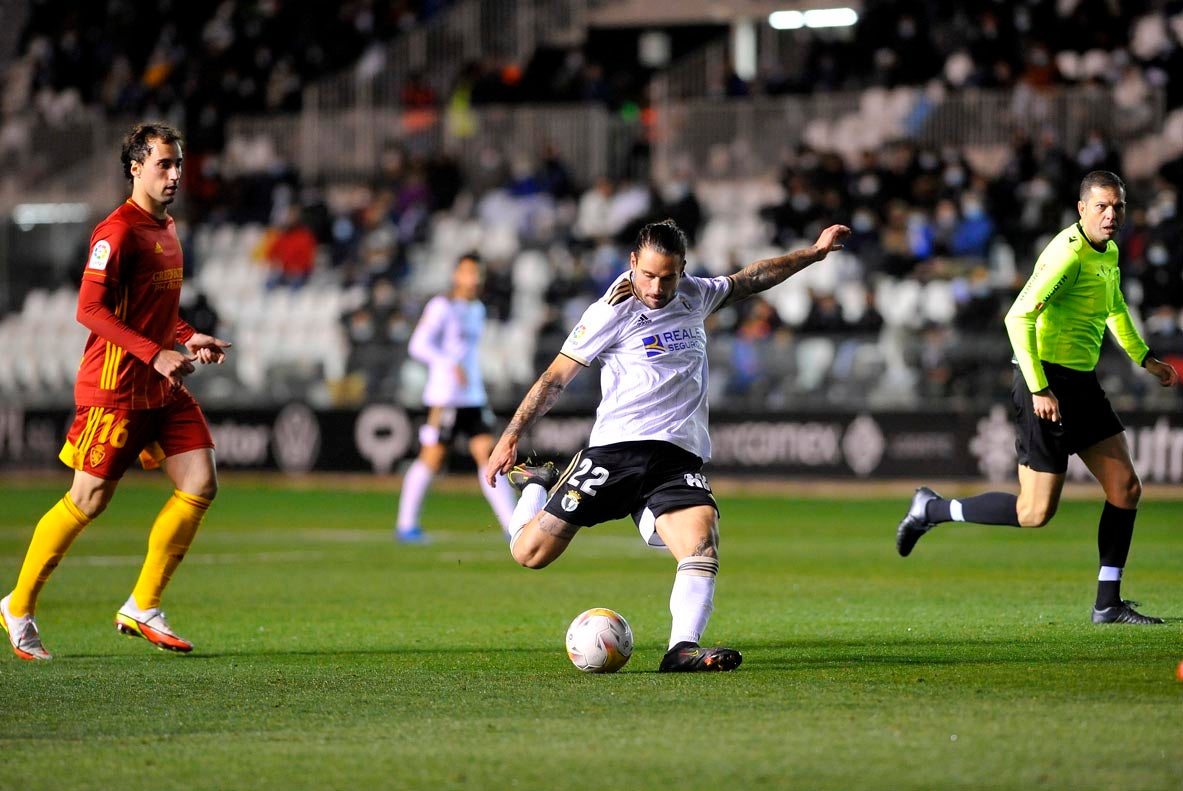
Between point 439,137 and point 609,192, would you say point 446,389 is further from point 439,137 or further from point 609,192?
point 439,137

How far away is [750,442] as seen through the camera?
23125mm

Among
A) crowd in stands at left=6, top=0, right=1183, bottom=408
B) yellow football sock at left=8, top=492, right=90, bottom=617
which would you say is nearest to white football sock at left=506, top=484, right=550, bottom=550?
yellow football sock at left=8, top=492, right=90, bottom=617

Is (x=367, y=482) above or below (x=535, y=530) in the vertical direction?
below

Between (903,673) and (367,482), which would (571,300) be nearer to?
(367,482)

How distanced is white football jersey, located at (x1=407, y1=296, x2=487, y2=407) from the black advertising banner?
6.86m

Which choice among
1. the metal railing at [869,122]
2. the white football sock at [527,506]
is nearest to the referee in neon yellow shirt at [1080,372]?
the white football sock at [527,506]

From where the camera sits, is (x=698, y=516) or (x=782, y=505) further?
(x=782, y=505)

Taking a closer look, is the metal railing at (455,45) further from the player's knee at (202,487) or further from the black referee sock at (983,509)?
the player's knee at (202,487)

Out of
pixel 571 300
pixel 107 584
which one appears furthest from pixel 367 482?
pixel 107 584

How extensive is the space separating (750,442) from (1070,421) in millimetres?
13783

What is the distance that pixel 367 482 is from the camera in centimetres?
2500

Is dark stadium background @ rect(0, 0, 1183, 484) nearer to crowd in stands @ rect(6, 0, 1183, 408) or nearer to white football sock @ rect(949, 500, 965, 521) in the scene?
crowd in stands @ rect(6, 0, 1183, 408)

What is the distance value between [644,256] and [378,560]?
7389 mm

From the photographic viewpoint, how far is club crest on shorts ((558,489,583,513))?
7902mm
